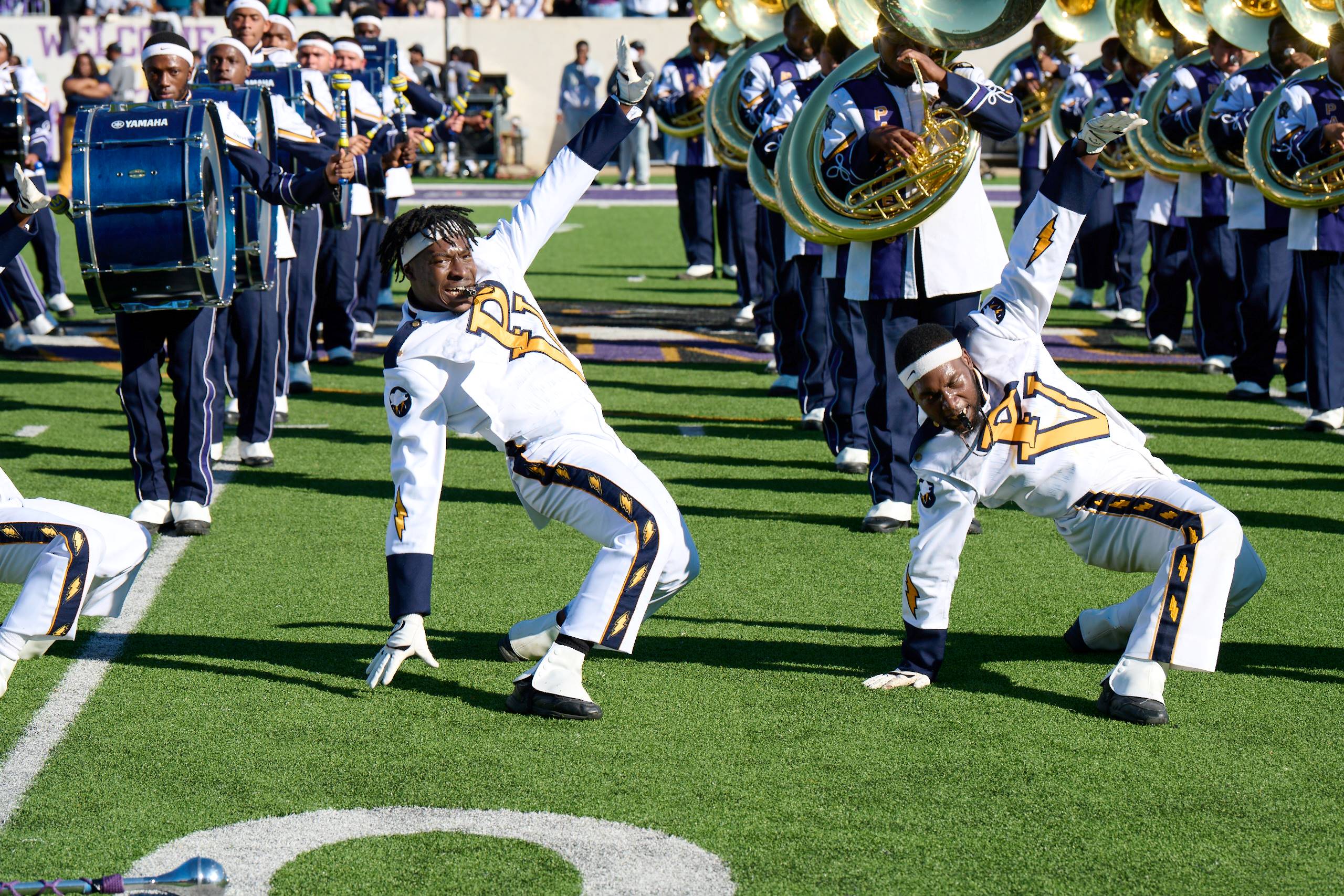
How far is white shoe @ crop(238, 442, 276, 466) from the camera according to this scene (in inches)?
303

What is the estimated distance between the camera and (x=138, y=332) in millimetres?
6496

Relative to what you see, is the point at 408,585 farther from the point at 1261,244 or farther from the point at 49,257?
the point at 49,257

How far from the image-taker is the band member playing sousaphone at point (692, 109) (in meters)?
12.8

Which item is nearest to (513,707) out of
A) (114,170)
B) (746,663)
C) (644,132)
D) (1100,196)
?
(746,663)

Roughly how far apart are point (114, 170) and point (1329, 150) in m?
5.22

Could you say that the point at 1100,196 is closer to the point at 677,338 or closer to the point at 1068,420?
the point at 677,338

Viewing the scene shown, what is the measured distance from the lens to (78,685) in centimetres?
462

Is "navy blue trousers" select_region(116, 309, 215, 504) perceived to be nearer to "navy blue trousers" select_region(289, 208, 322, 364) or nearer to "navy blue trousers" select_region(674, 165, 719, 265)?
"navy blue trousers" select_region(289, 208, 322, 364)

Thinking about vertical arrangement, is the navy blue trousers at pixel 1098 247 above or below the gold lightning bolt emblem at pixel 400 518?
below

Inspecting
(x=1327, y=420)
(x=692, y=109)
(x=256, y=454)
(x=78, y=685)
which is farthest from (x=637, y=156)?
(x=78, y=685)

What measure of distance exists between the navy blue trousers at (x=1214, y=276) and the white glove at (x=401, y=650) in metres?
6.71

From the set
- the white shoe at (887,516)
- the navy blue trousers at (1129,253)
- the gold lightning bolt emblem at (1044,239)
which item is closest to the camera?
the gold lightning bolt emblem at (1044,239)

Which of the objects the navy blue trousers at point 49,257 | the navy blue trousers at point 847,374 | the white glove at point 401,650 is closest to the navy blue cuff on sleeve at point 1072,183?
the white glove at point 401,650

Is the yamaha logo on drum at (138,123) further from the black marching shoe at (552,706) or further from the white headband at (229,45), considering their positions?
the black marching shoe at (552,706)
